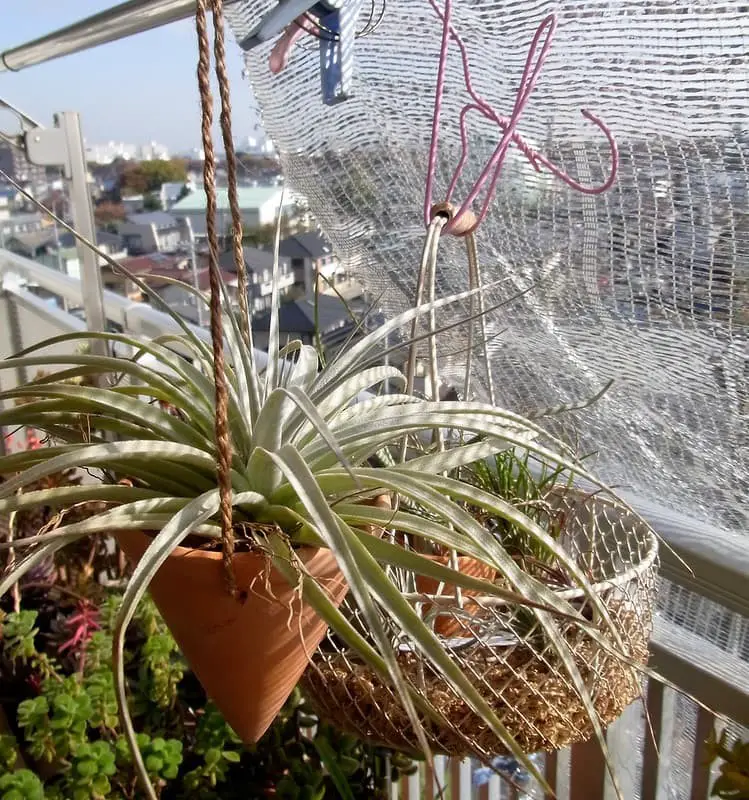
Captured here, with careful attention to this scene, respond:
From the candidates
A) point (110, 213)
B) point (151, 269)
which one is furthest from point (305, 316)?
point (110, 213)

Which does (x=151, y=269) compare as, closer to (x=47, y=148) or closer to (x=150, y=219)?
(x=47, y=148)

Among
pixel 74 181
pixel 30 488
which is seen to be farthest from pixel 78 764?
pixel 74 181

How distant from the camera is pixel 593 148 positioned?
627mm

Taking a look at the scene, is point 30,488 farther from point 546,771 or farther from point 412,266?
point 546,771

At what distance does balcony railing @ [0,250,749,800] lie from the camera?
0.68 m

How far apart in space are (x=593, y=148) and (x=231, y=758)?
0.81 m

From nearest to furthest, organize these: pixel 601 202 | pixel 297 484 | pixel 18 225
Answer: pixel 297 484 < pixel 601 202 < pixel 18 225

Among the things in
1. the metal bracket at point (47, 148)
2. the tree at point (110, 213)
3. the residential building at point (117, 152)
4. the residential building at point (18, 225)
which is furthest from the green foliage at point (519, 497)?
the residential building at point (18, 225)

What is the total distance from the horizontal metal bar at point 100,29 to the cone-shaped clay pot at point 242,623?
1.80ft

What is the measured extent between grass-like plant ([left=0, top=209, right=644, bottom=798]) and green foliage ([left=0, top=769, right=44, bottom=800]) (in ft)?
1.54

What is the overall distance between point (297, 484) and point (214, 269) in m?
0.12

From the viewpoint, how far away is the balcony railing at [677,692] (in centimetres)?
68

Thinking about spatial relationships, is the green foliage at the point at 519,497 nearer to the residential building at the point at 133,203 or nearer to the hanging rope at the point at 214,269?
the hanging rope at the point at 214,269

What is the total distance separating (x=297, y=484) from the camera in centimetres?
36
